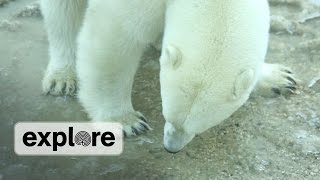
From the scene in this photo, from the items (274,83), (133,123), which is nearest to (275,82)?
(274,83)

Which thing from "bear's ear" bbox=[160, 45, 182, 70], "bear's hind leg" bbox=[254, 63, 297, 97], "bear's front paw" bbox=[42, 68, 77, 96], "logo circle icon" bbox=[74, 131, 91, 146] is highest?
"bear's ear" bbox=[160, 45, 182, 70]

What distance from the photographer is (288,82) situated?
3.22 metres

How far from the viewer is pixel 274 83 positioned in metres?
3.21

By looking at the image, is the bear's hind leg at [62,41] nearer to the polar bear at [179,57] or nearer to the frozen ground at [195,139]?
the frozen ground at [195,139]

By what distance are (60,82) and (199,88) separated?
1.36m

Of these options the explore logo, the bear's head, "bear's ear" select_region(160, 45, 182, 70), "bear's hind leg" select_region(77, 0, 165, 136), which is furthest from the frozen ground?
"bear's ear" select_region(160, 45, 182, 70)

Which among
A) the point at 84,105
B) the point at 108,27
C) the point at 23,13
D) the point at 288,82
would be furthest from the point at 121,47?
the point at 23,13

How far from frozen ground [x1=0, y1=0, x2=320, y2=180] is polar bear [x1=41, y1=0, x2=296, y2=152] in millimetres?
221

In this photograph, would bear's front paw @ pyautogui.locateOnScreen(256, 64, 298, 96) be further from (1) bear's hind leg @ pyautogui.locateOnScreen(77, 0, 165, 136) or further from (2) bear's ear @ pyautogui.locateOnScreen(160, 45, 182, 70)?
(2) bear's ear @ pyautogui.locateOnScreen(160, 45, 182, 70)

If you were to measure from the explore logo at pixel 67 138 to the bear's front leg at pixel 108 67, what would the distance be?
61 millimetres

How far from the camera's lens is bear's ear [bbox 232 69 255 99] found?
6.72 ft

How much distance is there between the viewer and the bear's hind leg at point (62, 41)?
9.98ft

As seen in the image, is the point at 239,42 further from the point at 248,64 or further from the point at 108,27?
the point at 108,27

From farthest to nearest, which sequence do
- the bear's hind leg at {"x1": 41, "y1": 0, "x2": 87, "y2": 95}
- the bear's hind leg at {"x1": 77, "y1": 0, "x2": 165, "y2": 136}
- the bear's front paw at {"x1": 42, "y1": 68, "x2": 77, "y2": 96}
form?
the bear's front paw at {"x1": 42, "y1": 68, "x2": 77, "y2": 96} < the bear's hind leg at {"x1": 41, "y1": 0, "x2": 87, "y2": 95} < the bear's hind leg at {"x1": 77, "y1": 0, "x2": 165, "y2": 136}
